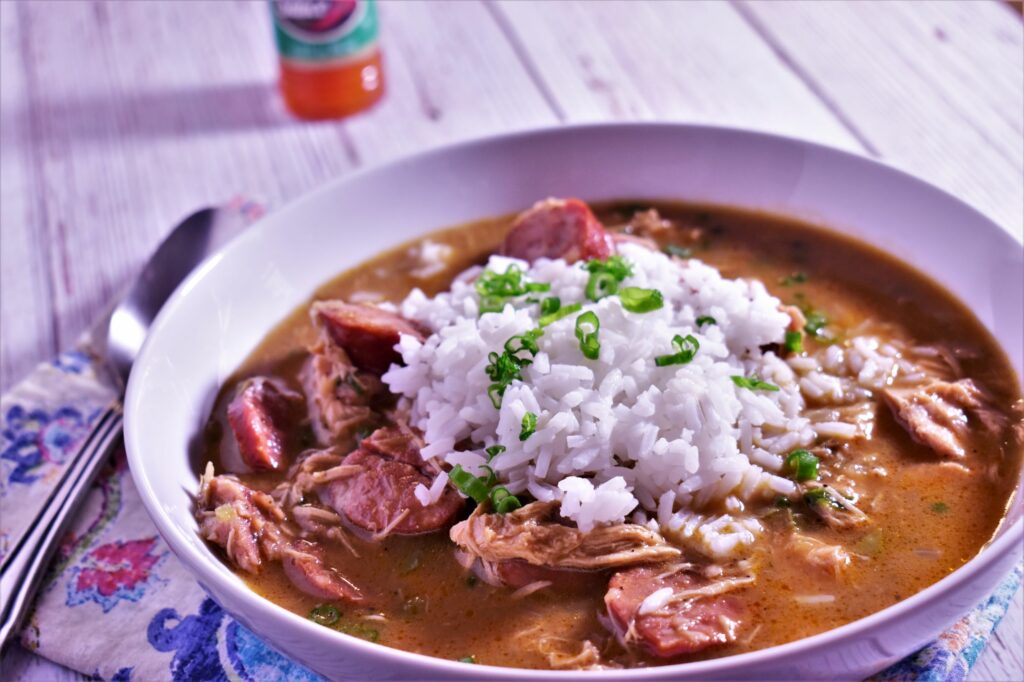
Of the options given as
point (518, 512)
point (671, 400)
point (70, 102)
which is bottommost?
point (70, 102)

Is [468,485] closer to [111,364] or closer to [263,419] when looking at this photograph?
[263,419]

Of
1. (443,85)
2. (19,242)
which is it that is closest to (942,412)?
(443,85)

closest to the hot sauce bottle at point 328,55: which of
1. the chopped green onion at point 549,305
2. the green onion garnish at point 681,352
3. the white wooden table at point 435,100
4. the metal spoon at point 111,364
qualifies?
the white wooden table at point 435,100

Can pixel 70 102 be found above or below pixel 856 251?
below

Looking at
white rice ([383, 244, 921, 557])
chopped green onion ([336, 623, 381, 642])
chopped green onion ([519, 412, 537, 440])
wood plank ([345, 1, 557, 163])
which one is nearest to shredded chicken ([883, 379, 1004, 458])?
white rice ([383, 244, 921, 557])

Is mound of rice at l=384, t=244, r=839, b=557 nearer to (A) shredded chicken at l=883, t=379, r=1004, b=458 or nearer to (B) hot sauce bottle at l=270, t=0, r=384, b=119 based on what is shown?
(A) shredded chicken at l=883, t=379, r=1004, b=458

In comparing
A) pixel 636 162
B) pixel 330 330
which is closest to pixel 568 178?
pixel 636 162

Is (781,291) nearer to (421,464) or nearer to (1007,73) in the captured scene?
(421,464)
